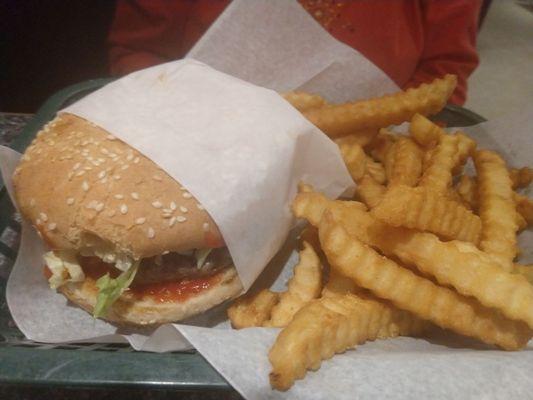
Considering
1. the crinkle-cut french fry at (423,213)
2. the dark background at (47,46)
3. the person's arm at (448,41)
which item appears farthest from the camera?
the dark background at (47,46)

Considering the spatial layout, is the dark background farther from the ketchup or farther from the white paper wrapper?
the ketchup

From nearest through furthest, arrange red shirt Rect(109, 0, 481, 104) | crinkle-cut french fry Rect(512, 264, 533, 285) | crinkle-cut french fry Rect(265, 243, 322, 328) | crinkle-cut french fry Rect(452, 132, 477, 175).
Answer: crinkle-cut french fry Rect(265, 243, 322, 328), crinkle-cut french fry Rect(512, 264, 533, 285), crinkle-cut french fry Rect(452, 132, 477, 175), red shirt Rect(109, 0, 481, 104)

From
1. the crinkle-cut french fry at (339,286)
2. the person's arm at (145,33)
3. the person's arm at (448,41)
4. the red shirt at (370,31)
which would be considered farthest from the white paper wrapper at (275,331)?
the person's arm at (448,41)

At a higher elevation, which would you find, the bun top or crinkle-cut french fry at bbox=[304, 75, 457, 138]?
A: crinkle-cut french fry at bbox=[304, 75, 457, 138]

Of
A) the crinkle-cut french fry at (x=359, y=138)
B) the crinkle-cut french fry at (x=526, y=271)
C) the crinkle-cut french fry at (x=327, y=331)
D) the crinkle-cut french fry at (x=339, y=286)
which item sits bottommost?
the crinkle-cut french fry at (x=339, y=286)

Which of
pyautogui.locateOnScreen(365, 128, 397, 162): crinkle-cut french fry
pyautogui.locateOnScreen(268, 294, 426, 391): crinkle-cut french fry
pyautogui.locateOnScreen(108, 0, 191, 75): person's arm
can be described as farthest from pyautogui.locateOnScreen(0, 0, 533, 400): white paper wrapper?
pyautogui.locateOnScreen(108, 0, 191, 75): person's arm

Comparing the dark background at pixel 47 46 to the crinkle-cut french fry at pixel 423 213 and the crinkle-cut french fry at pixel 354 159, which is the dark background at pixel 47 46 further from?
the crinkle-cut french fry at pixel 423 213

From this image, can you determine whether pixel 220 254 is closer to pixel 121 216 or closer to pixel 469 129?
pixel 121 216
